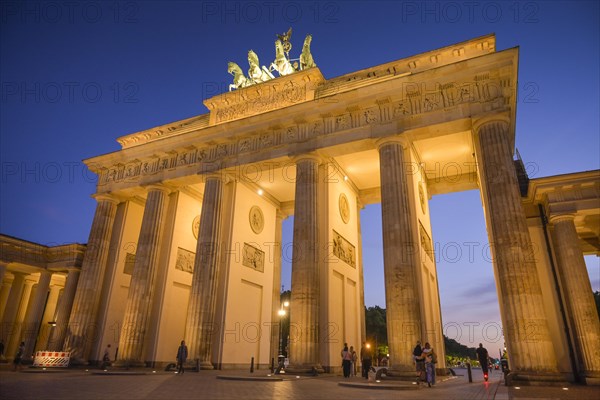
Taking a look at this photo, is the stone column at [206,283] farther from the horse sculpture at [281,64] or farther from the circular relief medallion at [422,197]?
the circular relief medallion at [422,197]

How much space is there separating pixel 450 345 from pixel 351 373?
3915 inches

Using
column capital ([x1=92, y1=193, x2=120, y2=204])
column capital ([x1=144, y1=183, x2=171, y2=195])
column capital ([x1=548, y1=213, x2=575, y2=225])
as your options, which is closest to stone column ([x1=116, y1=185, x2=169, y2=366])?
column capital ([x1=144, y1=183, x2=171, y2=195])

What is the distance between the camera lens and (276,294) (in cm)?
2503

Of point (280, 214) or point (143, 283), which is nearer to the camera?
point (143, 283)

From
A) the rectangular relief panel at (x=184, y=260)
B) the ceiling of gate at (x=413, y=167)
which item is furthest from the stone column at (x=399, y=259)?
the rectangular relief panel at (x=184, y=260)

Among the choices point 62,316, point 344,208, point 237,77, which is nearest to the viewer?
point 344,208

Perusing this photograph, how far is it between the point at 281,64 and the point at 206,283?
42.2 ft

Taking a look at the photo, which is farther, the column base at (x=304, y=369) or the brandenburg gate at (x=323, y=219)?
the column base at (x=304, y=369)

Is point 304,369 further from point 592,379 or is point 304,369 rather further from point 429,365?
point 592,379

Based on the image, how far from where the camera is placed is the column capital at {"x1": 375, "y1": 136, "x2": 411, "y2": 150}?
17188mm

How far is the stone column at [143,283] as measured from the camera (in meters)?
19.3

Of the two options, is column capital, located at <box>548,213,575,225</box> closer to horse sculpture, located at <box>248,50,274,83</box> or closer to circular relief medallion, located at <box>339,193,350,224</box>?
circular relief medallion, located at <box>339,193,350,224</box>

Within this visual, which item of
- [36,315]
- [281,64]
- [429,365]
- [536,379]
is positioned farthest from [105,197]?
[536,379]

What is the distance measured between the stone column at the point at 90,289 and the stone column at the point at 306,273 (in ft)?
40.9
